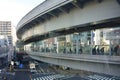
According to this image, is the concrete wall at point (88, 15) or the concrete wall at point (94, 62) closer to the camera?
the concrete wall at point (94, 62)

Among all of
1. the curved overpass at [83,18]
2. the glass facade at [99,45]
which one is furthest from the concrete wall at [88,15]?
the glass facade at [99,45]

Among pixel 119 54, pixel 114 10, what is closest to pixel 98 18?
pixel 114 10

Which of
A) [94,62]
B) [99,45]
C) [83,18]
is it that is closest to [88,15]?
[83,18]

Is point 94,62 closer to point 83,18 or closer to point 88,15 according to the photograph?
point 88,15

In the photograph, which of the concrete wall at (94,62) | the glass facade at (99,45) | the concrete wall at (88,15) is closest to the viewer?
the concrete wall at (94,62)

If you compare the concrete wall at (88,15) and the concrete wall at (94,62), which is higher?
the concrete wall at (88,15)

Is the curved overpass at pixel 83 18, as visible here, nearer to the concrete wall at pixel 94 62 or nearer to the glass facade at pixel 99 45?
the concrete wall at pixel 94 62

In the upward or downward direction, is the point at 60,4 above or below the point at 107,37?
above

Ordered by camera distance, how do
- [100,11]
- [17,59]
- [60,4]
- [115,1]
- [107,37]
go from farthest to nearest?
[17,59] → [60,4] → [107,37] → [100,11] → [115,1]

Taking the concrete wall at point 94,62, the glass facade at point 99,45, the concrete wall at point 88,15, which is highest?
the concrete wall at point 88,15

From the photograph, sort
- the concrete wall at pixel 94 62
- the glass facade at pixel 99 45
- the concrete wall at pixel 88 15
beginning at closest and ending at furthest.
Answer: the concrete wall at pixel 94 62 → the concrete wall at pixel 88 15 → the glass facade at pixel 99 45

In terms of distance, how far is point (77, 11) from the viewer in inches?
876

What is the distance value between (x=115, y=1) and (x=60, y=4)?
17.4 feet

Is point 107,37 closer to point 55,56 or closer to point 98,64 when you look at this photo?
point 98,64
